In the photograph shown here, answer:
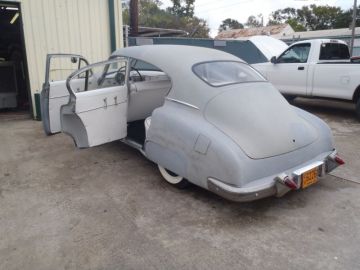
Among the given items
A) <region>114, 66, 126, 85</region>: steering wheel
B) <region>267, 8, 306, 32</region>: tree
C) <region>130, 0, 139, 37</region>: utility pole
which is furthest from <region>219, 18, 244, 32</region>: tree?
<region>114, 66, 126, 85</region>: steering wheel

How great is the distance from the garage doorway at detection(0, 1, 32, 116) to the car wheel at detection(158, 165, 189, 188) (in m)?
4.94

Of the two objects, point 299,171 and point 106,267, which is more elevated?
point 299,171

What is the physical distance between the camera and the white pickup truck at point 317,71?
6.98 m

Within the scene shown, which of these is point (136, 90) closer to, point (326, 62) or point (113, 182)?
point (113, 182)

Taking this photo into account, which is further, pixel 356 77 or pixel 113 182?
pixel 356 77

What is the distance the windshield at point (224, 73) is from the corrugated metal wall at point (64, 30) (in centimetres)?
496

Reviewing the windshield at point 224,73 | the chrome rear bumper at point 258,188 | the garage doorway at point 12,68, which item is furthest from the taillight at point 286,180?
the garage doorway at point 12,68

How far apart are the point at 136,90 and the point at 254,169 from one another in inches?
88.8

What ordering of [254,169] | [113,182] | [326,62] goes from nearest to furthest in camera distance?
[254,169] < [113,182] < [326,62]

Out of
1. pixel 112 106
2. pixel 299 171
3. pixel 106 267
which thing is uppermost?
pixel 112 106

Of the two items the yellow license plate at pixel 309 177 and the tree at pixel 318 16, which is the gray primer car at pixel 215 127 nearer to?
the yellow license plate at pixel 309 177

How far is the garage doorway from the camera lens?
8359mm

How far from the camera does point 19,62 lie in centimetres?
944

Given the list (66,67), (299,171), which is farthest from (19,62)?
(299,171)
